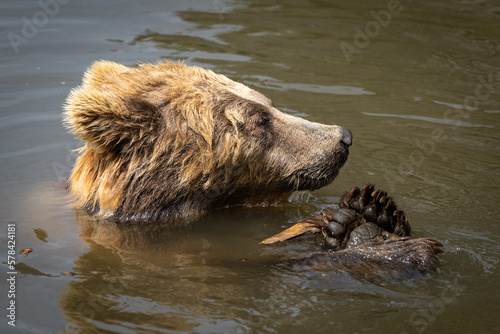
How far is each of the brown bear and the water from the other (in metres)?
0.27

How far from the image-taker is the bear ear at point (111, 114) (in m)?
5.37

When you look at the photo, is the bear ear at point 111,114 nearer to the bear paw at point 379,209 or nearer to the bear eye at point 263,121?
the bear eye at point 263,121

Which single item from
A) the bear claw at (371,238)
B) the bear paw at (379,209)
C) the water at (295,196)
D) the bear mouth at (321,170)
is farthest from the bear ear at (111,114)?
the bear paw at (379,209)

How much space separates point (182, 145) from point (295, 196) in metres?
1.64

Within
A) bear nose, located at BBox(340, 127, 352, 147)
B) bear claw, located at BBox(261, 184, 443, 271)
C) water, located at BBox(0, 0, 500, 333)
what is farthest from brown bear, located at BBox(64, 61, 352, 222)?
bear claw, located at BBox(261, 184, 443, 271)

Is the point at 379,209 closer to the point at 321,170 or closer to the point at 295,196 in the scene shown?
the point at 321,170

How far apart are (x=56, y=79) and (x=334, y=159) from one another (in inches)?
206

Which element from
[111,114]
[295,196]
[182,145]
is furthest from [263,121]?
[111,114]

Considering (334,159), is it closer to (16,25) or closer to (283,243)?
(283,243)

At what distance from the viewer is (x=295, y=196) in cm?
689

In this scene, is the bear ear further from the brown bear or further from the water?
the water

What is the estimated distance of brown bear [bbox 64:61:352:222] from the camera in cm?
556

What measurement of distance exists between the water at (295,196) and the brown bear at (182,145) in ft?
0.89

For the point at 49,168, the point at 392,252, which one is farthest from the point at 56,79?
the point at 392,252
